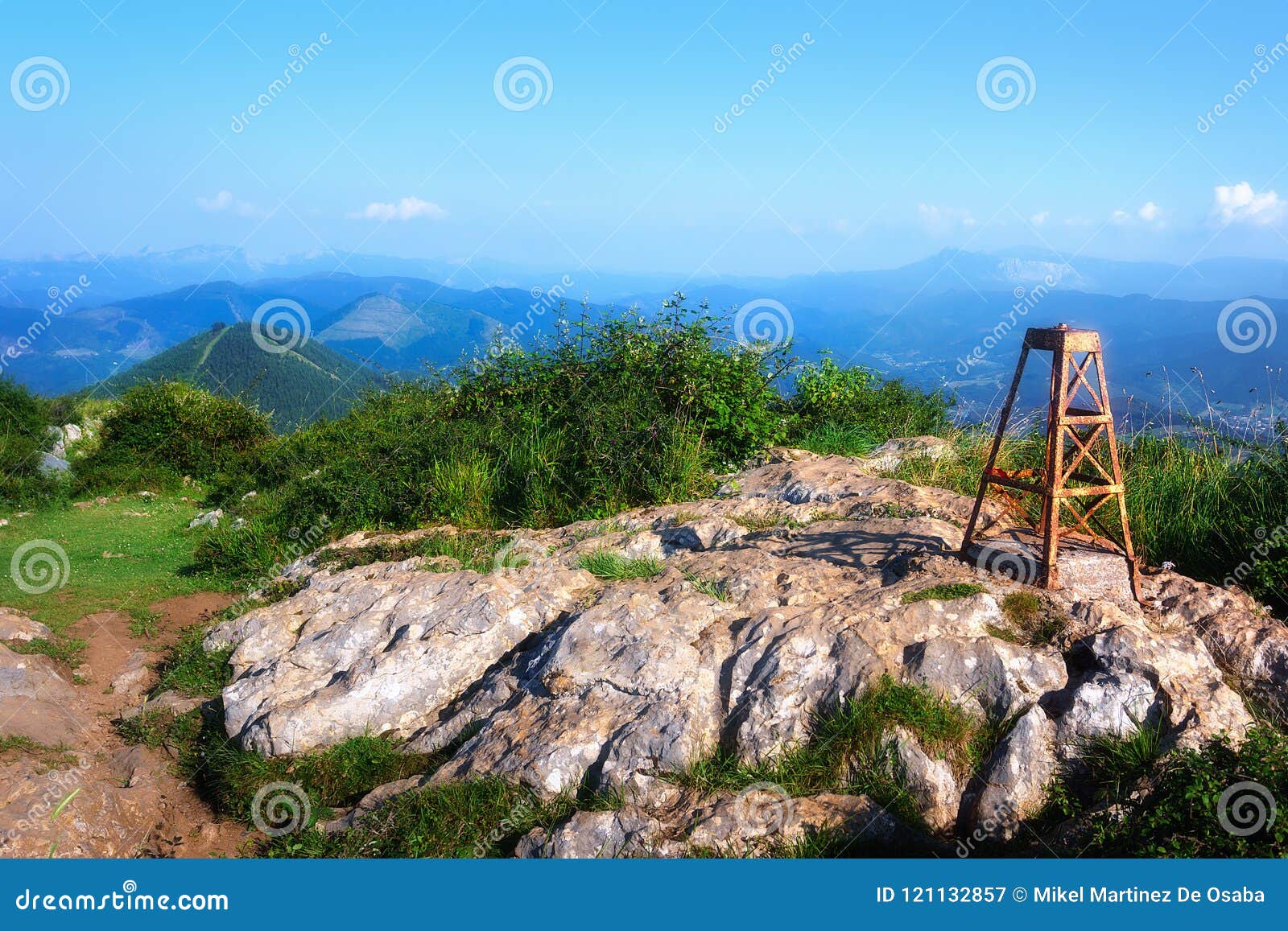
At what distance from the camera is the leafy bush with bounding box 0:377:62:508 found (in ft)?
35.9

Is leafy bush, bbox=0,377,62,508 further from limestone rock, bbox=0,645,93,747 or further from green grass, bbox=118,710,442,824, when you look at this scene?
green grass, bbox=118,710,442,824

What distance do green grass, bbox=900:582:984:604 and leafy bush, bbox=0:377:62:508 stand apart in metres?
12.1

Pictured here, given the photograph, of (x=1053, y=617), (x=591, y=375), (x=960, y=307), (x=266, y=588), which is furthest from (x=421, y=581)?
(x=960, y=307)

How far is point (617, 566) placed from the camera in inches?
240

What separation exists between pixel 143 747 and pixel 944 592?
225 inches

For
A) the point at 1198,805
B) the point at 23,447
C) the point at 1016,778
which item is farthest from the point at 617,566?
the point at 23,447

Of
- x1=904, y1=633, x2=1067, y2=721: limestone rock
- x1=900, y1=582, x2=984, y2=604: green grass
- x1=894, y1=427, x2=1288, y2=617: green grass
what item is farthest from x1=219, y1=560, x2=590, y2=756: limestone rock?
x1=894, y1=427, x2=1288, y2=617: green grass

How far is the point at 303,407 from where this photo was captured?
4988cm

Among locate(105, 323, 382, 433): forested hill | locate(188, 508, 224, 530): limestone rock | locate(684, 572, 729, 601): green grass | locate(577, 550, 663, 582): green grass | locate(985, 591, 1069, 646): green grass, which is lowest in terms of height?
locate(985, 591, 1069, 646): green grass

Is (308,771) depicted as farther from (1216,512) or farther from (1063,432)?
(1216,512)

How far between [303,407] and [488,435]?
45863 mm

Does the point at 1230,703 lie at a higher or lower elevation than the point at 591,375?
lower

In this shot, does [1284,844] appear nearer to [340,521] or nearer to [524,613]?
[524,613]

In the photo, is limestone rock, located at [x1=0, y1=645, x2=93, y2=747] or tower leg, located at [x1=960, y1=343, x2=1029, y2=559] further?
limestone rock, located at [x1=0, y1=645, x2=93, y2=747]
